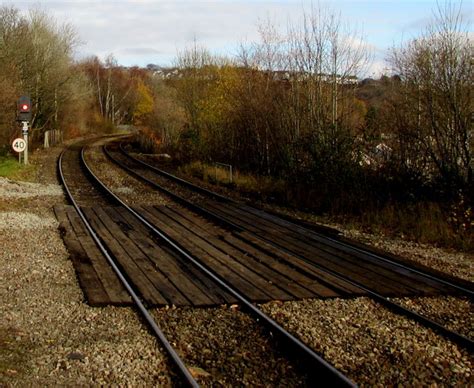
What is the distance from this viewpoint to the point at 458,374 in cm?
492

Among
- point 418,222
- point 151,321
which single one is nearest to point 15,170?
point 418,222

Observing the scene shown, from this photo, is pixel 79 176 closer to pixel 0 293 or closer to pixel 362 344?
pixel 0 293

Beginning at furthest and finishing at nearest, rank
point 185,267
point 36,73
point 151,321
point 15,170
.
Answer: point 36,73, point 15,170, point 185,267, point 151,321

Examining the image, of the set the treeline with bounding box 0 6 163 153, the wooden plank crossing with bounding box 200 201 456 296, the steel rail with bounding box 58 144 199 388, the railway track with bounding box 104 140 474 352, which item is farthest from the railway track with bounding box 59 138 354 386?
the treeline with bounding box 0 6 163 153

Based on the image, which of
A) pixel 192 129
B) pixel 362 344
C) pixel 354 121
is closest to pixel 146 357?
pixel 362 344

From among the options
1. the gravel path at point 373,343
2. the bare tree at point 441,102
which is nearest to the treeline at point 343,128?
the bare tree at point 441,102

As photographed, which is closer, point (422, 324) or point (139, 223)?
point (422, 324)

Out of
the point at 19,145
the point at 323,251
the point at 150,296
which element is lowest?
the point at 323,251

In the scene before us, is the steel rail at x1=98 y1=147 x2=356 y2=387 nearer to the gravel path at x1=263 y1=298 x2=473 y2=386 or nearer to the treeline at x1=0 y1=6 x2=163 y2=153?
the gravel path at x1=263 y1=298 x2=473 y2=386

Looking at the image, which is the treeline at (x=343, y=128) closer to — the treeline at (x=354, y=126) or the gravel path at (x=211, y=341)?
the treeline at (x=354, y=126)

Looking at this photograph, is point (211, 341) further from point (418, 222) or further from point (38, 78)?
point (38, 78)

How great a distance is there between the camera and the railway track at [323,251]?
7.17m

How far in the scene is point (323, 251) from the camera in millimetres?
9617

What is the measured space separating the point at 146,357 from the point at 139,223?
7.08 m
